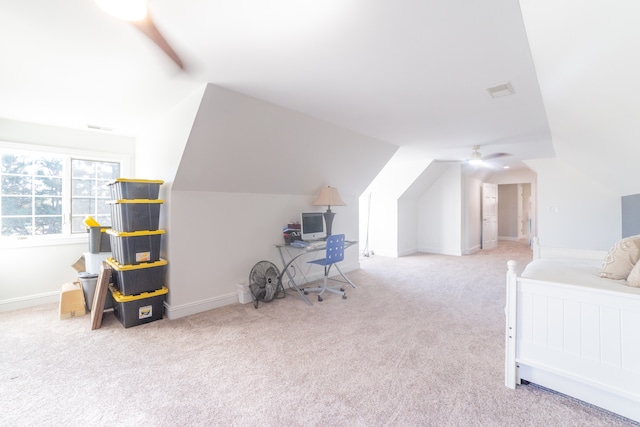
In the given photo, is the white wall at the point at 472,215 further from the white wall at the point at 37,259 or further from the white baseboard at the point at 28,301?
the white baseboard at the point at 28,301

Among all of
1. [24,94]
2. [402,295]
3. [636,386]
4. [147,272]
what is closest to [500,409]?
[636,386]

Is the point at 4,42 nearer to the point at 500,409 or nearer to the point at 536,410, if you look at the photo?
the point at 500,409

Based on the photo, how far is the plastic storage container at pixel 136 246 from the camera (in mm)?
2748

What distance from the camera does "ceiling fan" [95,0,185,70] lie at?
4.43 ft

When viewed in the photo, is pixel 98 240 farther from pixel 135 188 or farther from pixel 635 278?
pixel 635 278

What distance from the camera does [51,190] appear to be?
359cm

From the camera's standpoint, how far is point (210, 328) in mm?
2738

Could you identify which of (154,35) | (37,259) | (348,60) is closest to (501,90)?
(348,60)

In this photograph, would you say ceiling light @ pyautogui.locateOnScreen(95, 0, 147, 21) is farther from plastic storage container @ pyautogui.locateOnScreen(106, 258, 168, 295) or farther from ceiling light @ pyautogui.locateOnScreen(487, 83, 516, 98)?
ceiling light @ pyautogui.locateOnScreen(487, 83, 516, 98)

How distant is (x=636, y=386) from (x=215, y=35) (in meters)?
3.10

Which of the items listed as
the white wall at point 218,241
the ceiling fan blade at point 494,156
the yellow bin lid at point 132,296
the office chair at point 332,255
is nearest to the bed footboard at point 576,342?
the office chair at point 332,255

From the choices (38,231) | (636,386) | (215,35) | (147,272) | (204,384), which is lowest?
(204,384)

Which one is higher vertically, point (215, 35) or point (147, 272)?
point (215, 35)

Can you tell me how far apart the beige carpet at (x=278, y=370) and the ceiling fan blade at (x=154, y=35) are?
2272 millimetres
